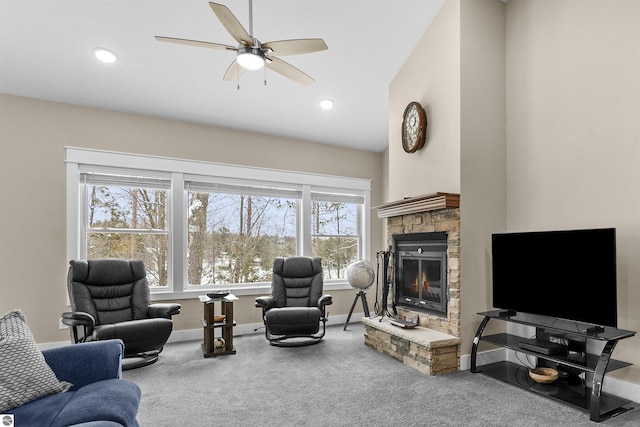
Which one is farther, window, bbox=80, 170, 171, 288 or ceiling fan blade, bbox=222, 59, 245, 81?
window, bbox=80, 170, 171, 288

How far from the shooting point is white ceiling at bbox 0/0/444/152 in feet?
10.6

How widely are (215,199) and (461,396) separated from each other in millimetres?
3759

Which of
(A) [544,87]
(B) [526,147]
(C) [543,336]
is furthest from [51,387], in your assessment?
(A) [544,87]

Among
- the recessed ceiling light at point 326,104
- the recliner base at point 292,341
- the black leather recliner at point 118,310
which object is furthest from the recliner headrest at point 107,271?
the recessed ceiling light at point 326,104

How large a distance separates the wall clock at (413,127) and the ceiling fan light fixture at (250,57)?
205 cm

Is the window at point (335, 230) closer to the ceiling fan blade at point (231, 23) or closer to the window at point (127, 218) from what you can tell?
the window at point (127, 218)

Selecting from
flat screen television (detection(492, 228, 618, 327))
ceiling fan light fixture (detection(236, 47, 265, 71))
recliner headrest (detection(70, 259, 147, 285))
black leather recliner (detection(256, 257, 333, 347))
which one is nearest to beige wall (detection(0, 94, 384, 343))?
recliner headrest (detection(70, 259, 147, 285))

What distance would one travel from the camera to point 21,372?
1.87m

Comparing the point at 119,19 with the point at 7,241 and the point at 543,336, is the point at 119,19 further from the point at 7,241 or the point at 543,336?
the point at 543,336

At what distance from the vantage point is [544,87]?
348cm

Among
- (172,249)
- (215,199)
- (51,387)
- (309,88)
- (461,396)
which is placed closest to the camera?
(51,387)

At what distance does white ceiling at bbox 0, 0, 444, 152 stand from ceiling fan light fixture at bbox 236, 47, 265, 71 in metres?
0.95

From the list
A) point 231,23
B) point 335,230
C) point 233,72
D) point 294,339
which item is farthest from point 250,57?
point 335,230

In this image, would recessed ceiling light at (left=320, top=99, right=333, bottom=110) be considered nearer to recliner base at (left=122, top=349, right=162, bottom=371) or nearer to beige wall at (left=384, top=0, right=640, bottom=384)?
beige wall at (left=384, top=0, right=640, bottom=384)
